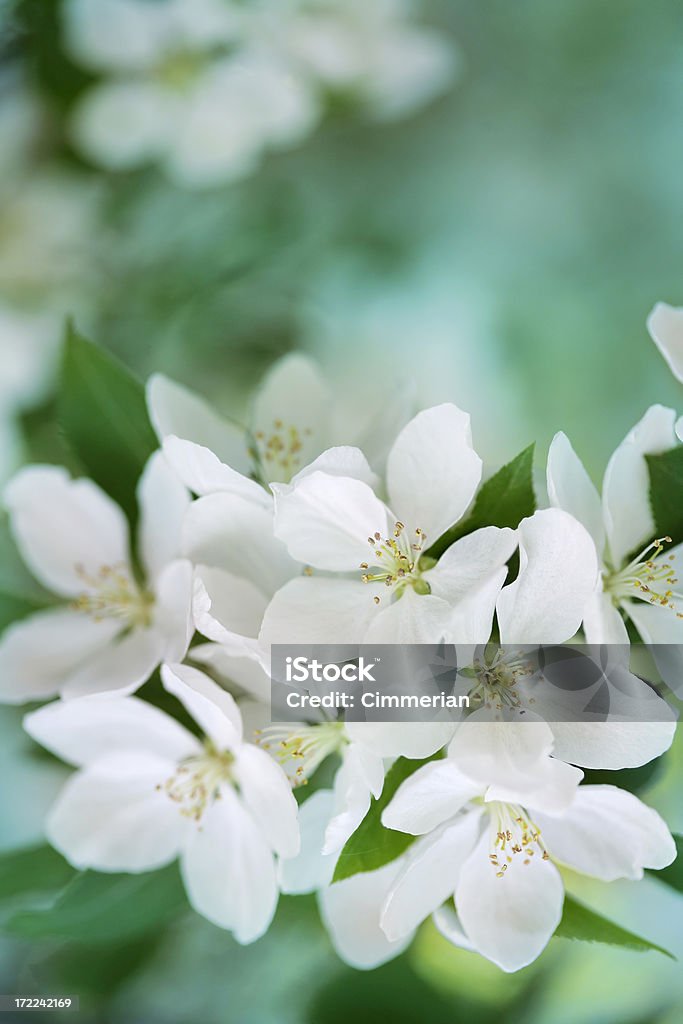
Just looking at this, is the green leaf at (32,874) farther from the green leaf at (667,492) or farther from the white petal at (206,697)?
the green leaf at (667,492)

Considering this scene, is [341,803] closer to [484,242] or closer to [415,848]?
[415,848]

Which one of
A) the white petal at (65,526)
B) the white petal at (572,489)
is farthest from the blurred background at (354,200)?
the white petal at (572,489)

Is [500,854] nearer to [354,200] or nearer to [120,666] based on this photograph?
[120,666]

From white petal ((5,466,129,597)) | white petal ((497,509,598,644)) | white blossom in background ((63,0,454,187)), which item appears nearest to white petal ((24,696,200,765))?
white petal ((5,466,129,597))

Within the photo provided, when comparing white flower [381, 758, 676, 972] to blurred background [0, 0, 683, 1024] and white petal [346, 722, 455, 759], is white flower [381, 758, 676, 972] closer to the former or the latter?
white petal [346, 722, 455, 759]

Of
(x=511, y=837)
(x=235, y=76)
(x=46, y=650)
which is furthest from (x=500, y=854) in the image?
(x=235, y=76)

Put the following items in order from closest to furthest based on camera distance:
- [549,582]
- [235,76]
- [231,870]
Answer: [549,582], [231,870], [235,76]

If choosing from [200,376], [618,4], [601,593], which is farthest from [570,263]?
[601,593]
